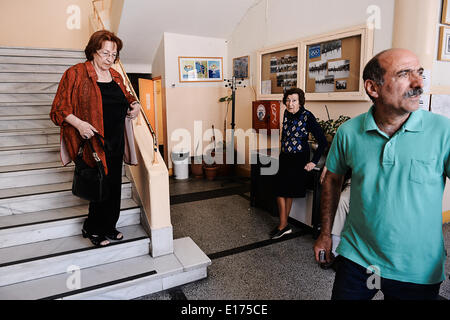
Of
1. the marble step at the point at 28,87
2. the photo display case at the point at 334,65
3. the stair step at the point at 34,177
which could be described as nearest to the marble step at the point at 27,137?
the stair step at the point at 34,177

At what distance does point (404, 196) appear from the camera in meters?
1.21

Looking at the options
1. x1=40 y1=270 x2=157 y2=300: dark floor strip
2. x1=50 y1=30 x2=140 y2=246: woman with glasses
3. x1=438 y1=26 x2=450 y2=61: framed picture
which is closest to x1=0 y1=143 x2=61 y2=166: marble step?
x1=50 y1=30 x2=140 y2=246: woman with glasses

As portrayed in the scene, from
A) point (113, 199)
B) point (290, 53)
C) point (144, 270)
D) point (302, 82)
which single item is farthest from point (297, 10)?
point (144, 270)

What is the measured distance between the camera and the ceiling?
5.23m

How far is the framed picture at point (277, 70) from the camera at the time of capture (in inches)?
189

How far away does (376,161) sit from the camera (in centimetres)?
128

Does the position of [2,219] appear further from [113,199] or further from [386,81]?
[386,81]

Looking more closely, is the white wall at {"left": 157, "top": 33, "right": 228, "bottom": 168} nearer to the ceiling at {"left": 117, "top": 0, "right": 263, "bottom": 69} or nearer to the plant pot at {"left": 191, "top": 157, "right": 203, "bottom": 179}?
the ceiling at {"left": 117, "top": 0, "right": 263, "bottom": 69}

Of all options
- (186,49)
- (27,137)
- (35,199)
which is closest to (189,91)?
(186,49)

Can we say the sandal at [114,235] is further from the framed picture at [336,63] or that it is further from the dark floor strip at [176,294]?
the framed picture at [336,63]

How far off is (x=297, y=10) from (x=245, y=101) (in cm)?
194

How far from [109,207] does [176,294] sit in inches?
34.0

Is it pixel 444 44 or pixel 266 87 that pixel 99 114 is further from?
pixel 266 87

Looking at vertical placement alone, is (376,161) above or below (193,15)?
below
